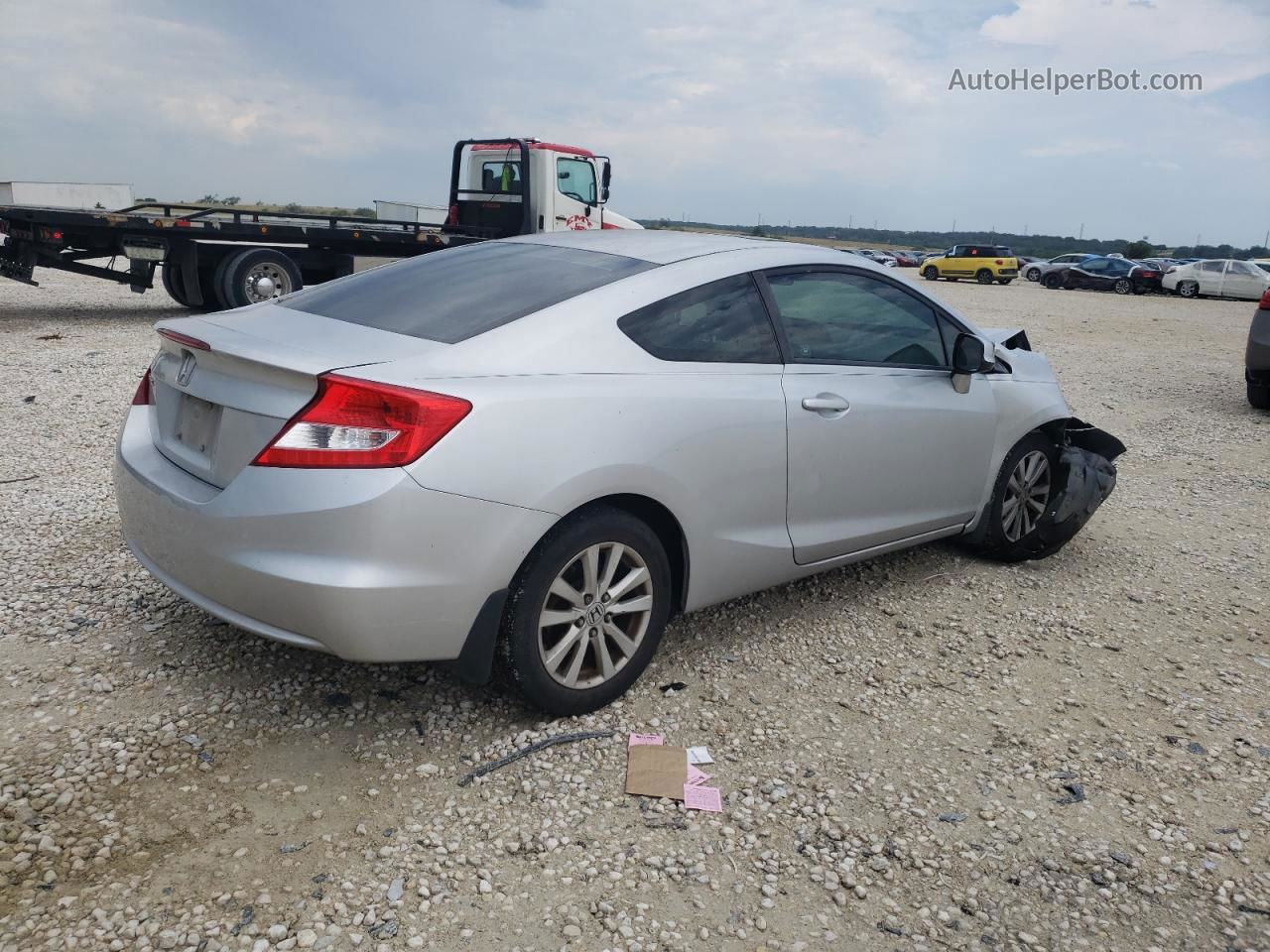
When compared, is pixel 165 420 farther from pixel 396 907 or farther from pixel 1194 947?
pixel 1194 947

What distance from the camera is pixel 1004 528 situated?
4922 mm

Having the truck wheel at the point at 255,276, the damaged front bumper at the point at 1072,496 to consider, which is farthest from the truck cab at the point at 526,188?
the damaged front bumper at the point at 1072,496

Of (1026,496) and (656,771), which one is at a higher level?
(1026,496)

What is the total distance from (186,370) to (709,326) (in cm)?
173

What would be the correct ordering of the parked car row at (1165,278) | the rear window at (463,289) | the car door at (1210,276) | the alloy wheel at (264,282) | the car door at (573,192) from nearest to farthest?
the rear window at (463,289)
the alloy wheel at (264,282)
the car door at (573,192)
the parked car row at (1165,278)
the car door at (1210,276)

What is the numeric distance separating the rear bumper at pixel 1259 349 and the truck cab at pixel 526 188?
8.51 m

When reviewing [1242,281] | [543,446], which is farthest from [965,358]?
[1242,281]

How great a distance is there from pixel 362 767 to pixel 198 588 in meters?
0.72

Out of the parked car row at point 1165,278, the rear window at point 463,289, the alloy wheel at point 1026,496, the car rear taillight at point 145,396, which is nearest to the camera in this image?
the rear window at point 463,289

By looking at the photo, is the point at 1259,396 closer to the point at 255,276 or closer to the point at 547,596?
the point at 547,596

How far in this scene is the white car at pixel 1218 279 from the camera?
30.8 m

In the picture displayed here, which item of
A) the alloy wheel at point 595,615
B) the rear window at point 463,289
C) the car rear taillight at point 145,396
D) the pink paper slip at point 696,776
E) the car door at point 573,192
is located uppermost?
the car door at point 573,192

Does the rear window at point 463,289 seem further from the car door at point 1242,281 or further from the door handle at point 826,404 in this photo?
the car door at point 1242,281

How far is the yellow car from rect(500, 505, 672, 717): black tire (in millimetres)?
37173
